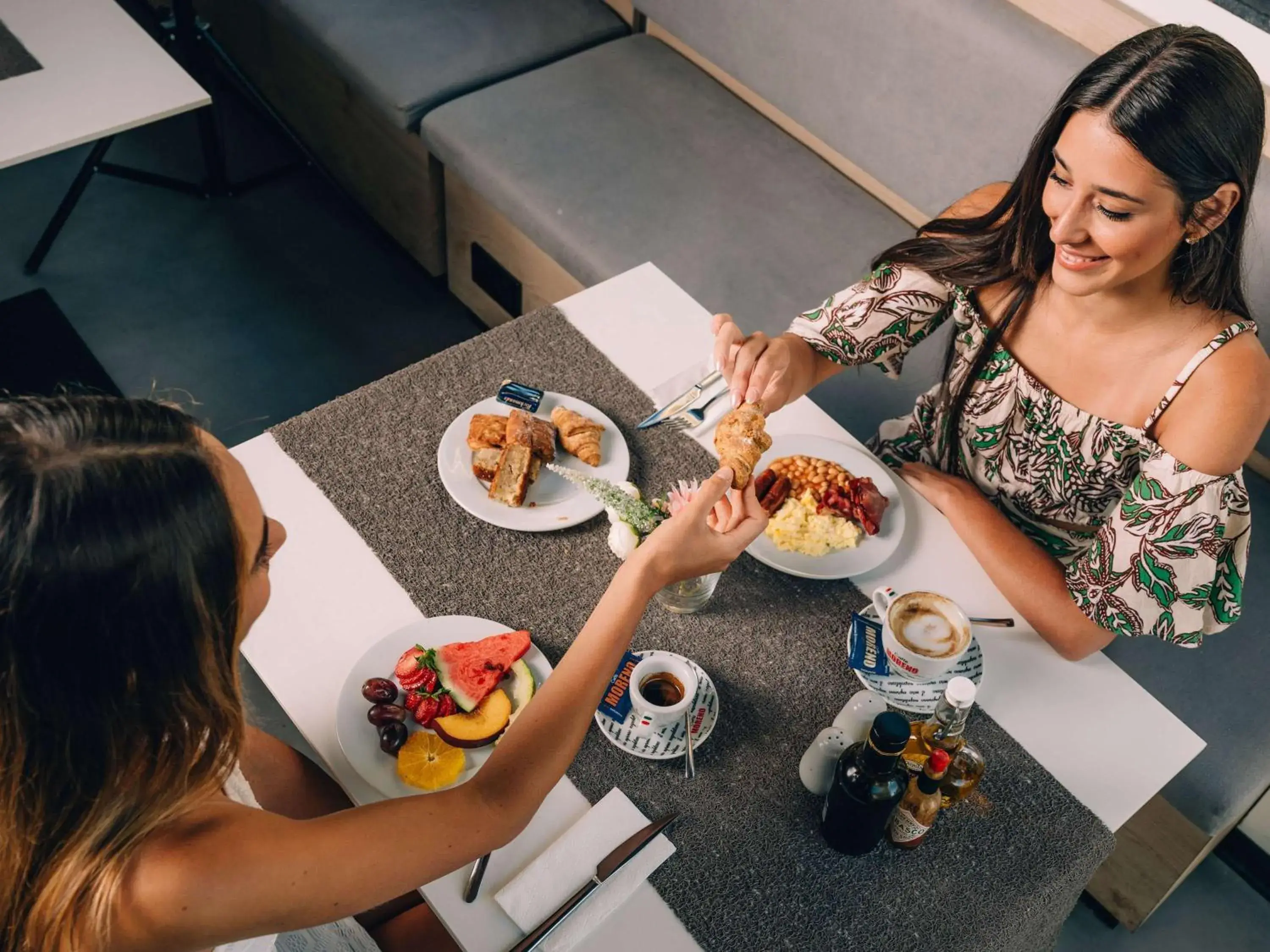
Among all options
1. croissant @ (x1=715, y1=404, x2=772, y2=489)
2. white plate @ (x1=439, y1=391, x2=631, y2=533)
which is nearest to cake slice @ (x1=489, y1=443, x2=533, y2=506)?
white plate @ (x1=439, y1=391, x2=631, y2=533)

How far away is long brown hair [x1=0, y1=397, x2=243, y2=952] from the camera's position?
0.81 metres

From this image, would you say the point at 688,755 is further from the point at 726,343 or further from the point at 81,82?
the point at 81,82

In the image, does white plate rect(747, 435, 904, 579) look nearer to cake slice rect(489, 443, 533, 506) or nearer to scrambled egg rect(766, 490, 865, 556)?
scrambled egg rect(766, 490, 865, 556)

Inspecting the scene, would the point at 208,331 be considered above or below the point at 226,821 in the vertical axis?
below

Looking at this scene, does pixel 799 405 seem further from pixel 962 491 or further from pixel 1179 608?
pixel 1179 608

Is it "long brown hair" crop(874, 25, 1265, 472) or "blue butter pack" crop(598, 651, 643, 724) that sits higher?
"long brown hair" crop(874, 25, 1265, 472)

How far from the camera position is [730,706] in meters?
1.29

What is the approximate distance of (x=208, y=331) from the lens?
114 inches

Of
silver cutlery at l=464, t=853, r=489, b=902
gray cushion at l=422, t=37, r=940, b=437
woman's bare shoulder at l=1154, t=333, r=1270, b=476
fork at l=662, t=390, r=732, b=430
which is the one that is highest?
woman's bare shoulder at l=1154, t=333, r=1270, b=476

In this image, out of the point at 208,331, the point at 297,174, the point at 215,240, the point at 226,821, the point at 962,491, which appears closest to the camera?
the point at 226,821

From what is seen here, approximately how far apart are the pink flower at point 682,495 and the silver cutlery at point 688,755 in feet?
0.78

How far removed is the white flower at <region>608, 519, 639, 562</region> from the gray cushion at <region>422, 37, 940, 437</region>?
87cm

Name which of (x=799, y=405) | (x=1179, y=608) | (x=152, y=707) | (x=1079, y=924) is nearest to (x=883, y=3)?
(x=799, y=405)

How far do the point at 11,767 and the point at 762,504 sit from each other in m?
0.93
